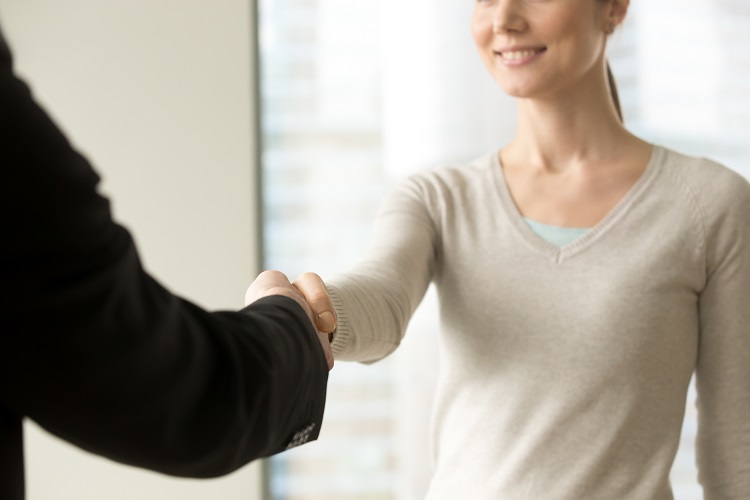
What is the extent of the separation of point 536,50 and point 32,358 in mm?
1210

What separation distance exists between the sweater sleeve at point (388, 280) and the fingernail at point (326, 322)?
10cm

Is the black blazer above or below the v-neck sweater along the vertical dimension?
above

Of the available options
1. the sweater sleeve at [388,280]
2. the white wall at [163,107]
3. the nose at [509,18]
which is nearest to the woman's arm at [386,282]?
the sweater sleeve at [388,280]

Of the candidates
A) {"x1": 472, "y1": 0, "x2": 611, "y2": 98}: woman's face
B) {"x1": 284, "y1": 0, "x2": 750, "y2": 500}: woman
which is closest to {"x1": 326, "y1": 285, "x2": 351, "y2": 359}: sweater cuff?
{"x1": 284, "y1": 0, "x2": 750, "y2": 500}: woman

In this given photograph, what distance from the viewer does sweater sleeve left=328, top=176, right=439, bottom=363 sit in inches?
48.4

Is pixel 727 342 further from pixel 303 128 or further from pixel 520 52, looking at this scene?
pixel 303 128

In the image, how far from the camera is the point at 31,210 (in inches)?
19.4

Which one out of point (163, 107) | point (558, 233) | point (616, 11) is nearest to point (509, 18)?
point (616, 11)

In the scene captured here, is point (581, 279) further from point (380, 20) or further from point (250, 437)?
point (380, 20)

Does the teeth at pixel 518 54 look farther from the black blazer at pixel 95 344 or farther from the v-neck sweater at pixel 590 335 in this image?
the black blazer at pixel 95 344

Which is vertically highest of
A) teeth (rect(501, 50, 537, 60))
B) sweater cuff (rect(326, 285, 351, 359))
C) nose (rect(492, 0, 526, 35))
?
nose (rect(492, 0, 526, 35))

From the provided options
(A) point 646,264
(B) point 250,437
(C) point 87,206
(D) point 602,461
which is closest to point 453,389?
(D) point 602,461

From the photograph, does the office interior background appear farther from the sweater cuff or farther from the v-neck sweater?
the sweater cuff

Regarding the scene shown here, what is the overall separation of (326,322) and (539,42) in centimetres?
74
